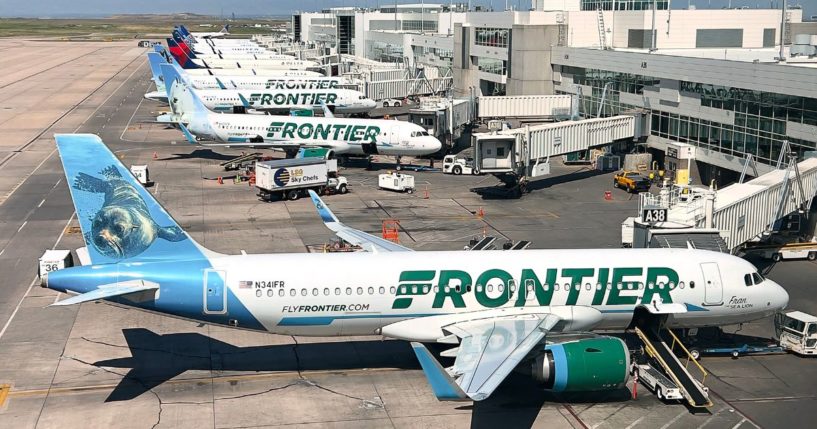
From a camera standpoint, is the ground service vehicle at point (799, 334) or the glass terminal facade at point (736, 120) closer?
the ground service vehicle at point (799, 334)

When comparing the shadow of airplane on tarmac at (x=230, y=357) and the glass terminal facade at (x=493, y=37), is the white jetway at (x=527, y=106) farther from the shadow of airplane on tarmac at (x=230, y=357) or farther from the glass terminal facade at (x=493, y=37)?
the shadow of airplane on tarmac at (x=230, y=357)

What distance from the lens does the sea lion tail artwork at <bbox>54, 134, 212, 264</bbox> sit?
29781 millimetres

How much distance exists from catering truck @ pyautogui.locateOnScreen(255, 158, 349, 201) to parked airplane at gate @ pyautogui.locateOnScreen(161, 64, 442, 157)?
35.3ft

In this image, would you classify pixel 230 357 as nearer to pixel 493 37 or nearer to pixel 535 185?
pixel 535 185

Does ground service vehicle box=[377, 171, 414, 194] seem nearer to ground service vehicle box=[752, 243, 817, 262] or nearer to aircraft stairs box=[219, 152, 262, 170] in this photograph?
aircraft stairs box=[219, 152, 262, 170]

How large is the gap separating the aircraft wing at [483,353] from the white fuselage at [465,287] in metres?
1.00

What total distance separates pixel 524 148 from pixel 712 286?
3838cm

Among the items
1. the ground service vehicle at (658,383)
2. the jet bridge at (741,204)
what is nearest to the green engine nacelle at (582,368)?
the ground service vehicle at (658,383)

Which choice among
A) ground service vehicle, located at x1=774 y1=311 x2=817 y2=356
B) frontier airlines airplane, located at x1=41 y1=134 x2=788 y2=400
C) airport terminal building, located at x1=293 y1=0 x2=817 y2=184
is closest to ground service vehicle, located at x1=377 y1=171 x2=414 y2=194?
airport terminal building, located at x1=293 y1=0 x2=817 y2=184

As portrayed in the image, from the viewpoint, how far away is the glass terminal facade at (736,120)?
61.8m

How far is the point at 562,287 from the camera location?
32344 millimetres

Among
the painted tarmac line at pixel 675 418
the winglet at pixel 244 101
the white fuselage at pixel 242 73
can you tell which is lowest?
the painted tarmac line at pixel 675 418

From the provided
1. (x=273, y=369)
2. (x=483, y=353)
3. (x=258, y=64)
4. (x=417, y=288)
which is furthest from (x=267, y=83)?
(x=483, y=353)

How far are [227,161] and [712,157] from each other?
46850mm
